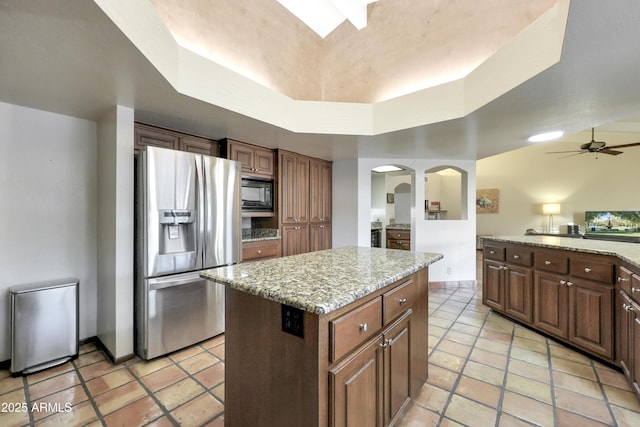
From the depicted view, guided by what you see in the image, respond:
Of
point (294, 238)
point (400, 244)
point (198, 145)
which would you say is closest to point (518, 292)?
point (294, 238)

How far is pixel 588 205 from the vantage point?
717 centimetres

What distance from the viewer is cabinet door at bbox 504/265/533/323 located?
2.77 m

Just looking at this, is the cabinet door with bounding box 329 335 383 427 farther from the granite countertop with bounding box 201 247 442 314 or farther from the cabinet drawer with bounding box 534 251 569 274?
the cabinet drawer with bounding box 534 251 569 274

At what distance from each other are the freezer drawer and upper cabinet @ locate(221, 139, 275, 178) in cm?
147

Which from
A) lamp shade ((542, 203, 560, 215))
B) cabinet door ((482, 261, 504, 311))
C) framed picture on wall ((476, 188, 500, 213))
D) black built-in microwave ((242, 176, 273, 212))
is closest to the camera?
cabinet door ((482, 261, 504, 311))

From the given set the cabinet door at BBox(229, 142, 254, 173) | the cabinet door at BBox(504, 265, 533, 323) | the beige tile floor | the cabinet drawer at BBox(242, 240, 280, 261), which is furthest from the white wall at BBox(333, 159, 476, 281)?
the beige tile floor

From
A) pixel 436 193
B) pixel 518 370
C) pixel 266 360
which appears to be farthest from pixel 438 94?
pixel 436 193

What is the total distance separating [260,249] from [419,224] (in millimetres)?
2651

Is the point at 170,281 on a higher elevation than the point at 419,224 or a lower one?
lower

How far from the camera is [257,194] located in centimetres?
364

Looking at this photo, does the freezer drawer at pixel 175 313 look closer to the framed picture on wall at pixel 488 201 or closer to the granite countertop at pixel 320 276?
the granite countertop at pixel 320 276

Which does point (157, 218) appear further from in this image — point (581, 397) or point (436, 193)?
point (436, 193)

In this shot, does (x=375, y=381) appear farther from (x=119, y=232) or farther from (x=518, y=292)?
(x=518, y=292)

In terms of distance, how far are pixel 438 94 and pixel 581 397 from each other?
2500mm
